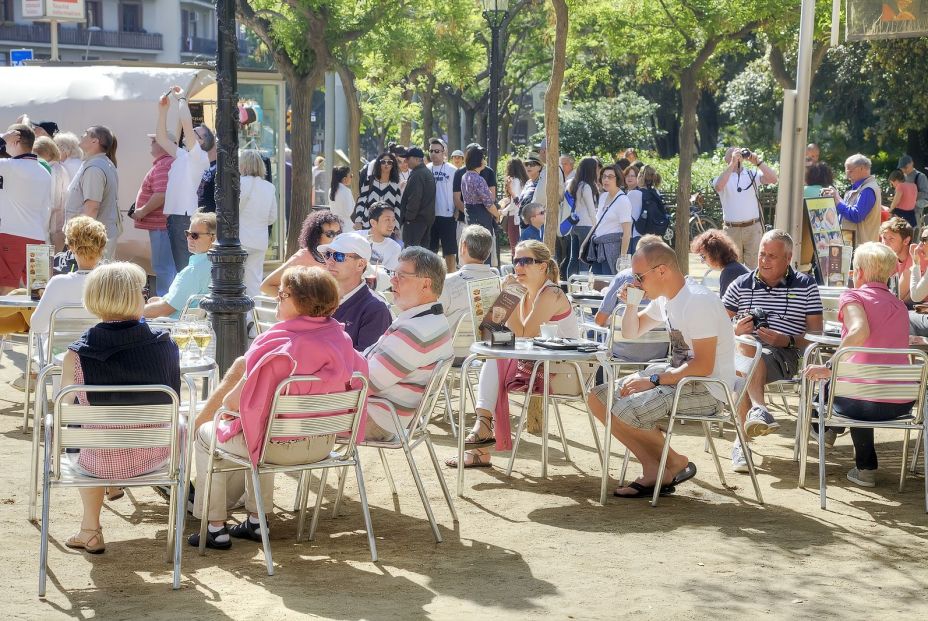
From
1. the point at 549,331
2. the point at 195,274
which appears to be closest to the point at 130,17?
the point at 195,274

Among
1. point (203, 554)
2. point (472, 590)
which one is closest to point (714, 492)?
point (472, 590)

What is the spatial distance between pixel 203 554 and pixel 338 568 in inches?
23.9

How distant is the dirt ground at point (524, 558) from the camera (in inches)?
189

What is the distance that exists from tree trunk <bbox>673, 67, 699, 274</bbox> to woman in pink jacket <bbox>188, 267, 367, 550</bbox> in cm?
1437

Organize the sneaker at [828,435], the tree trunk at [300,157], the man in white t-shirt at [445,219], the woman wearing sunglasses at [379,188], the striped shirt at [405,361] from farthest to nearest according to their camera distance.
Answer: the tree trunk at [300,157]
the man in white t-shirt at [445,219]
the woman wearing sunglasses at [379,188]
the sneaker at [828,435]
the striped shirt at [405,361]

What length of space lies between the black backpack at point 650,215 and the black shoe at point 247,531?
9885 millimetres

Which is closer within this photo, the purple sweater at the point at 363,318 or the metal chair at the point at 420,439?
the metal chair at the point at 420,439

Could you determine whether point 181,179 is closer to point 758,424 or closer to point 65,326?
point 65,326

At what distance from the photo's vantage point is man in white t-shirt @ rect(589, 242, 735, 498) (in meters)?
6.46

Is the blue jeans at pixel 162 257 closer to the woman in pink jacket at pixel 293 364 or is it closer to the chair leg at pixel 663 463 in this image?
the chair leg at pixel 663 463

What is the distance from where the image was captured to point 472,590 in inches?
198

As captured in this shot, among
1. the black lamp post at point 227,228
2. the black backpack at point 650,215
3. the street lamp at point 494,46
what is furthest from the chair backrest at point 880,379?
the street lamp at point 494,46

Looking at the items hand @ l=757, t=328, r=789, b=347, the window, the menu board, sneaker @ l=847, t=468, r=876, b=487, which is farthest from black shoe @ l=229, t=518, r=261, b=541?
the window

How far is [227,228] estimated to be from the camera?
7.55 meters
